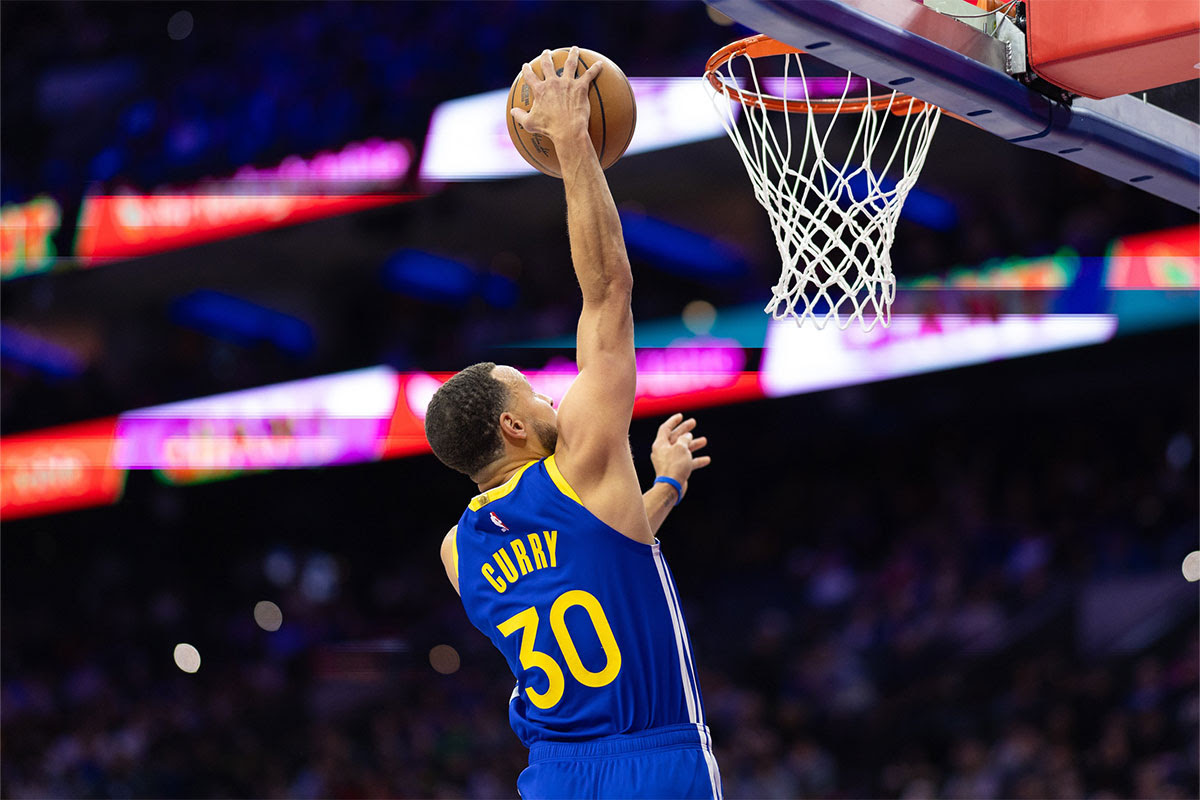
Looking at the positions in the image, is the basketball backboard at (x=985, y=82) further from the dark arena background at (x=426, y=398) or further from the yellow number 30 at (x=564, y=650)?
the dark arena background at (x=426, y=398)

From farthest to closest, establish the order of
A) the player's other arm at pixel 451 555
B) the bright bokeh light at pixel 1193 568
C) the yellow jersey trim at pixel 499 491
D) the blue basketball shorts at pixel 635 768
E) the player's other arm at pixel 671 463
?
the bright bokeh light at pixel 1193 568, the player's other arm at pixel 671 463, the player's other arm at pixel 451 555, the yellow jersey trim at pixel 499 491, the blue basketball shorts at pixel 635 768

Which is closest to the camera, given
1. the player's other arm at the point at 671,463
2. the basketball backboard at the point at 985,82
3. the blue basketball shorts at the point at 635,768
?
the blue basketball shorts at the point at 635,768

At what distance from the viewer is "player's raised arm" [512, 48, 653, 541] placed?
9.06 feet

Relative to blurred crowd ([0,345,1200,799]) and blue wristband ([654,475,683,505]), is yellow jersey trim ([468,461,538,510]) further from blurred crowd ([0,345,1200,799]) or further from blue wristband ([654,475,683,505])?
blurred crowd ([0,345,1200,799])

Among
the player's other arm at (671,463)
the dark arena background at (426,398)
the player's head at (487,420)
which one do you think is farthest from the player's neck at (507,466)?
the dark arena background at (426,398)

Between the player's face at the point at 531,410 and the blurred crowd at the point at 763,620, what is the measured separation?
6.91m

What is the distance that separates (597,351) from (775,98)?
1.78 m

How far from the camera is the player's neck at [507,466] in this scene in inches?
118

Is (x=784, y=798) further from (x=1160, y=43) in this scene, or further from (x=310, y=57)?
(x=310, y=57)

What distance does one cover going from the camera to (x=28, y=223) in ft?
41.3

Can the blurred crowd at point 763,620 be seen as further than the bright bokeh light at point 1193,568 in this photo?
No

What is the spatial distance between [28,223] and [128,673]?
4.65 m

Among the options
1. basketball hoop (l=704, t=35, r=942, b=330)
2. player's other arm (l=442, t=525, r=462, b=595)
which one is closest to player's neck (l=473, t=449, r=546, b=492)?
player's other arm (l=442, t=525, r=462, b=595)

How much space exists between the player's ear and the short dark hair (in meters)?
0.01
